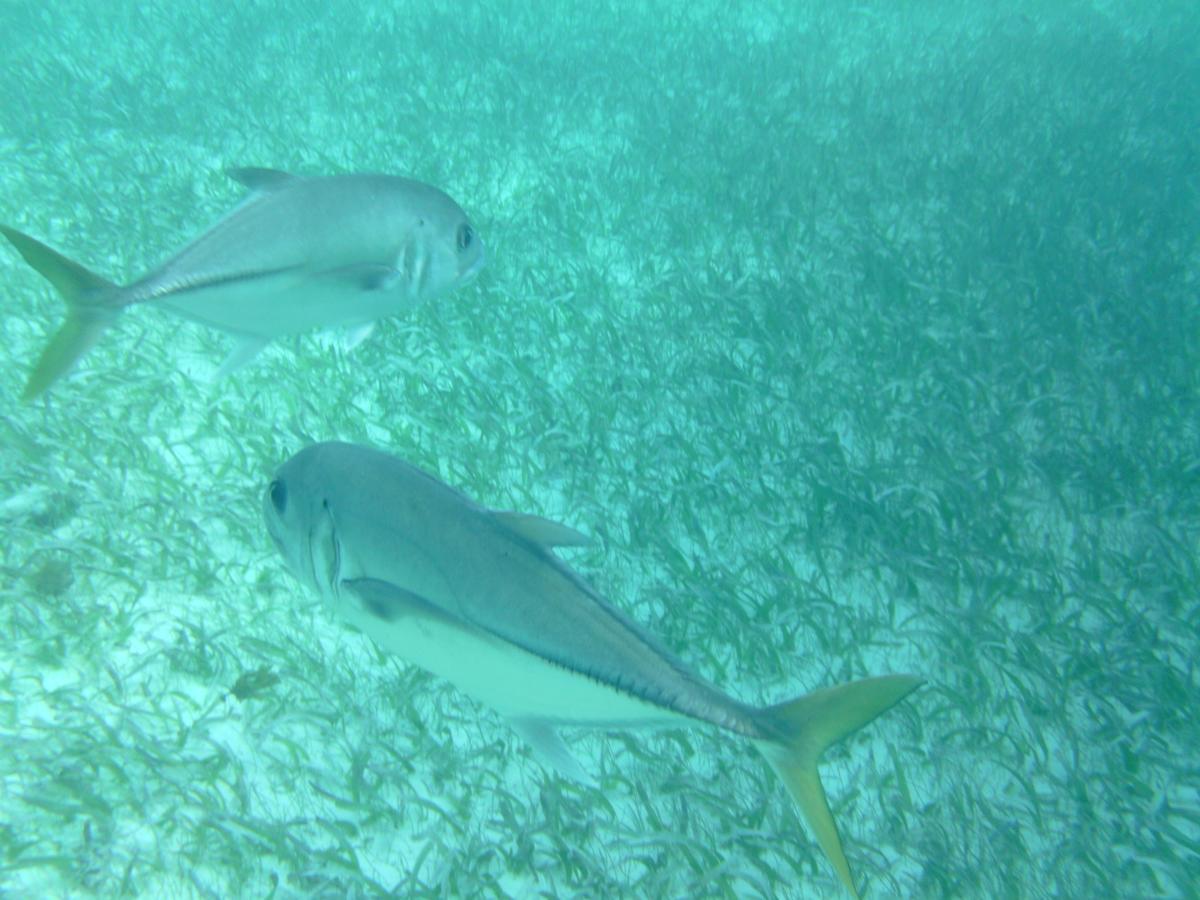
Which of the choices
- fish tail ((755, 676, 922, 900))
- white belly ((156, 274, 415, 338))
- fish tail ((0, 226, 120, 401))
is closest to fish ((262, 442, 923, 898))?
fish tail ((755, 676, 922, 900))

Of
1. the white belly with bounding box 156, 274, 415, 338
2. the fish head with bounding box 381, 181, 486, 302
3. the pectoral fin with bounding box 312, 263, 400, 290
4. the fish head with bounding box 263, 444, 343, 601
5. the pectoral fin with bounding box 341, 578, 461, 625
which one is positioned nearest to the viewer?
the pectoral fin with bounding box 341, 578, 461, 625

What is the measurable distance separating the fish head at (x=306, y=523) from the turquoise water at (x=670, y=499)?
116cm

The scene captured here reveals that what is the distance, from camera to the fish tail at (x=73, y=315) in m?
2.65

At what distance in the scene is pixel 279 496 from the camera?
2.17 m

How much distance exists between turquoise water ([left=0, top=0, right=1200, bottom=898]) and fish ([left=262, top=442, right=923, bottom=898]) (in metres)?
1.14

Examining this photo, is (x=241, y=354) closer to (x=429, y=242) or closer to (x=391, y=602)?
→ (x=429, y=242)

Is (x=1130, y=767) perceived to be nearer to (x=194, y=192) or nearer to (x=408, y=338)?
(x=408, y=338)

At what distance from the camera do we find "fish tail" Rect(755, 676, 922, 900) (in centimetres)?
159

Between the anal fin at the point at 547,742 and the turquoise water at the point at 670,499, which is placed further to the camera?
the turquoise water at the point at 670,499

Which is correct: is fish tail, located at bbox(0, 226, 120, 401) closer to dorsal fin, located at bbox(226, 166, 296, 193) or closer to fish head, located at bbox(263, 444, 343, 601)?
dorsal fin, located at bbox(226, 166, 296, 193)

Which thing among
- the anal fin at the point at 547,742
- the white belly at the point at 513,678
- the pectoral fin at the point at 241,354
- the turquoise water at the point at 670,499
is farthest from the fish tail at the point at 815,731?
the pectoral fin at the point at 241,354

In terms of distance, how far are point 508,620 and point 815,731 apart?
80cm

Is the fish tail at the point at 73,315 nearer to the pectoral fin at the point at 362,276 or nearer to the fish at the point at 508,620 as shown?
the pectoral fin at the point at 362,276

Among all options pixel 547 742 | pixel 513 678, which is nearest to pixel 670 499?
pixel 547 742
